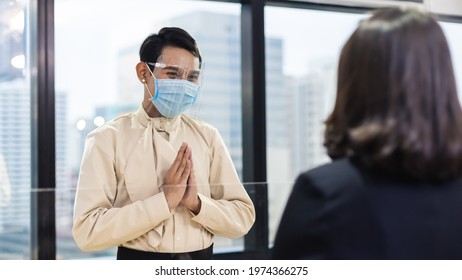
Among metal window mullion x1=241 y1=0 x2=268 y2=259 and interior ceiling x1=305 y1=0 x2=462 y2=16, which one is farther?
metal window mullion x1=241 y1=0 x2=268 y2=259

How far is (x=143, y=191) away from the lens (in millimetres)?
1357

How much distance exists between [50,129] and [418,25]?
1.26 metres

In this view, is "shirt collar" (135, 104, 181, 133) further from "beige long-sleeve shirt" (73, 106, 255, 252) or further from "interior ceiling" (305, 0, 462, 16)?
"interior ceiling" (305, 0, 462, 16)

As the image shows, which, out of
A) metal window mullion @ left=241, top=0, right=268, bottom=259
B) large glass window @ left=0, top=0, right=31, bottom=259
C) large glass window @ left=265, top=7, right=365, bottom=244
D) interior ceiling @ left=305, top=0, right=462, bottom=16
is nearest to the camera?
large glass window @ left=0, top=0, right=31, bottom=259

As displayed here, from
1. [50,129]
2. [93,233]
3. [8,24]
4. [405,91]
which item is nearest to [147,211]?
[93,233]

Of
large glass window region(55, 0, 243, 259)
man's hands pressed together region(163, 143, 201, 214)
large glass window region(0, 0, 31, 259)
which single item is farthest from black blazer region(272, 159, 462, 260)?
large glass window region(0, 0, 31, 259)

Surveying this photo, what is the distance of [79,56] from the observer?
1.91 metres

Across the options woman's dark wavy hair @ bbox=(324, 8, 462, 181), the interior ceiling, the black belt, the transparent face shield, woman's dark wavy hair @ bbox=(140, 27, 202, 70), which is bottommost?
the black belt

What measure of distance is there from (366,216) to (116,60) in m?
1.29

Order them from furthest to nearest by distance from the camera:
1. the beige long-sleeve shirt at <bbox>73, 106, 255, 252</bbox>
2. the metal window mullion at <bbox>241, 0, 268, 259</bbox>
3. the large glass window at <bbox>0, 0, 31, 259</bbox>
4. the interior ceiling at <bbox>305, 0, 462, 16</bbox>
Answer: the metal window mullion at <bbox>241, 0, 268, 259</bbox>, the interior ceiling at <bbox>305, 0, 462, 16</bbox>, the large glass window at <bbox>0, 0, 31, 259</bbox>, the beige long-sleeve shirt at <bbox>73, 106, 255, 252</bbox>

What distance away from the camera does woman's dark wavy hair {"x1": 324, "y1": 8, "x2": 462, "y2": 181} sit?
0.78 metres

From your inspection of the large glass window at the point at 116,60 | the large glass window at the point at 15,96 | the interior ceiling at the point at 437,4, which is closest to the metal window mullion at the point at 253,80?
the large glass window at the point at 116,60

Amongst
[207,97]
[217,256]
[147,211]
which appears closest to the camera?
[147,211]

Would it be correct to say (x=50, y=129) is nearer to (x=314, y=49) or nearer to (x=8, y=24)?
(x=8, y=24)
